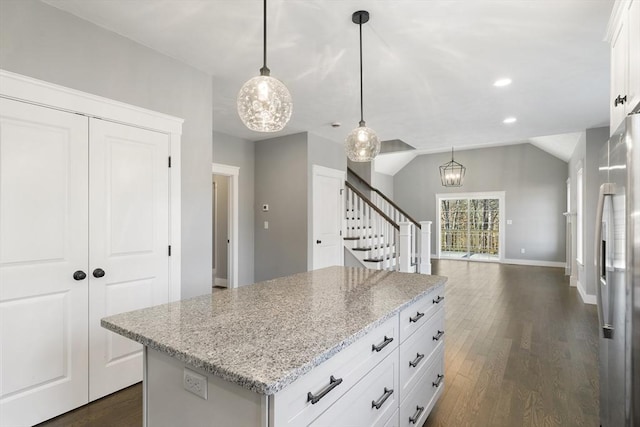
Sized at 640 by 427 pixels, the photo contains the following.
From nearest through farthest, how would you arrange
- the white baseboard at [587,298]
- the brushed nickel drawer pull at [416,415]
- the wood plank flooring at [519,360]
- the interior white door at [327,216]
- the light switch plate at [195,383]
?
the light switch plate at [195,383], the brushed nickel drawer pull at [416,415], the wood plank flooring at [519,360], the white baseboard at [587,298], the interior white door at [327,216]

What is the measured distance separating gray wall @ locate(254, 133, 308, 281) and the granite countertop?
2992 millimetres

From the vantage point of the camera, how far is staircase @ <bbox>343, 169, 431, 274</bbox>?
5.40m

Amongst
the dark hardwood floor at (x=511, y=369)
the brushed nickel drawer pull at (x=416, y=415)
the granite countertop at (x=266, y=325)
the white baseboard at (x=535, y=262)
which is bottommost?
the dark hardwood floor at (x=511, y=369)

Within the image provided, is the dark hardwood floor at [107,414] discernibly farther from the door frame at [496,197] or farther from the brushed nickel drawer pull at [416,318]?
the door frame at [496,197]

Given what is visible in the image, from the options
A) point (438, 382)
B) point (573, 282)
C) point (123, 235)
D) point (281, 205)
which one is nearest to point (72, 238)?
point (123, 235)

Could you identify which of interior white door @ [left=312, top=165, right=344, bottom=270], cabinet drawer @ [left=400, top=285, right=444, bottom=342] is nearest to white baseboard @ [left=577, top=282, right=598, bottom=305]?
interior white door @ [left=312, top=165, right=344, bottom=270]

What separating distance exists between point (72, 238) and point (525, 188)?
973 cm

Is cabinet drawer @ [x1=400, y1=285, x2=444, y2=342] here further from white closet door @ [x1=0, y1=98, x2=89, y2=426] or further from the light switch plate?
white closet door @ [x1=0, y1=98, x2=89, y2=426]

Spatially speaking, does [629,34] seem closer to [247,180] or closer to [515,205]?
[247,180]

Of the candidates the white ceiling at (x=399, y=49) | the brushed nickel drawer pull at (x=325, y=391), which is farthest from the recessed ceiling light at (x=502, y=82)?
the brushed nickel drawer pull at (x=325, y=391)

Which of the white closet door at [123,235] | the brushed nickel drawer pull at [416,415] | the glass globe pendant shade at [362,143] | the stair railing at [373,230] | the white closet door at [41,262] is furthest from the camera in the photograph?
the stair railing at [373,230]

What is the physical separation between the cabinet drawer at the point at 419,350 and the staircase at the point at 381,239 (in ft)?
10.2

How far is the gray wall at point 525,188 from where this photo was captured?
8.30 metres

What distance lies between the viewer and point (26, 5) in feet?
6.59
